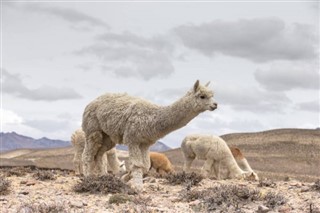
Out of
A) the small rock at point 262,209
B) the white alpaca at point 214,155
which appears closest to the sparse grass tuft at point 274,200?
the small rock at point 262,209

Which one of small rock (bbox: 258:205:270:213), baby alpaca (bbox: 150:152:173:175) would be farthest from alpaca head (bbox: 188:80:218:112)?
baby alpaca (bbox: 150:152:173:175)

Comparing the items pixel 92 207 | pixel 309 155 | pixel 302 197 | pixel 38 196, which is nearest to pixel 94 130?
pixel 38 196

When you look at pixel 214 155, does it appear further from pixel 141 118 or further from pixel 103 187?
pixel 103 187

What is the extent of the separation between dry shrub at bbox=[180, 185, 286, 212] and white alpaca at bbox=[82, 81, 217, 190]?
1.80 meters

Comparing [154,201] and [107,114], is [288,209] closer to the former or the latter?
[154,201]

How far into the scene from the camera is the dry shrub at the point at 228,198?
38.8 ft

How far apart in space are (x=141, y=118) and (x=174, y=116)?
85 centimetres

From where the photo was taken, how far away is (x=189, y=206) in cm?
1222

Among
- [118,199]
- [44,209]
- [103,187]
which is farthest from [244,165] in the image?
[44,209]

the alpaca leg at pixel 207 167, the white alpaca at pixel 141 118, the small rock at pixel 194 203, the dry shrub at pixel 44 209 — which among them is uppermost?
the white alpaca at pixel 141 118

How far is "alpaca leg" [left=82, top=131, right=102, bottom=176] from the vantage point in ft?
51.1

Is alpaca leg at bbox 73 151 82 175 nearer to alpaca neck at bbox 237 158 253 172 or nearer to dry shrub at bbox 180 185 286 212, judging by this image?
alpaca neck at bbox 237 158 253 172

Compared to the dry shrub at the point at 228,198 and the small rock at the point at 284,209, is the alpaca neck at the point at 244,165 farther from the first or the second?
the small rock at the point at 284,209

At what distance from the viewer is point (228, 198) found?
40.1 feet
